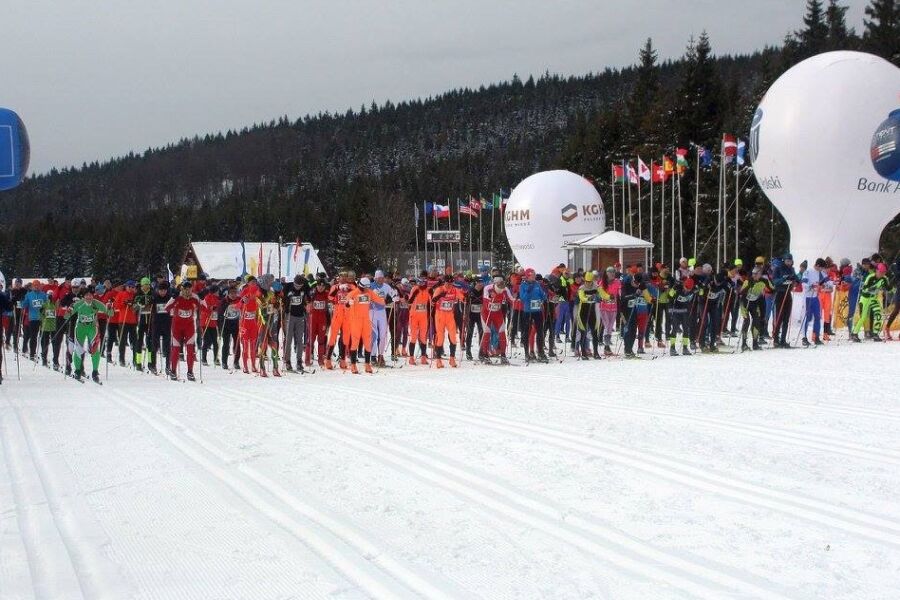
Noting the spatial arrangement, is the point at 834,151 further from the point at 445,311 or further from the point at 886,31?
A: the point at 886,31

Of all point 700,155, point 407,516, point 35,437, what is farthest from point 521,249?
point 407,516

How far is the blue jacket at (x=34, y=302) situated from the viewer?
71.3 ft

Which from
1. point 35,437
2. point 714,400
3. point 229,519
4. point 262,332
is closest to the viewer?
point 229,519

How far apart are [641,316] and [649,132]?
43550 mm

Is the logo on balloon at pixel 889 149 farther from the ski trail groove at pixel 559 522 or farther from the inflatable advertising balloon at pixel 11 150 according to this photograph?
the inflatable advertising balloon at pixel 11 150

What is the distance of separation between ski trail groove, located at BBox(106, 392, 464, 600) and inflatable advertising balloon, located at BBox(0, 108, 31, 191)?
197 inches

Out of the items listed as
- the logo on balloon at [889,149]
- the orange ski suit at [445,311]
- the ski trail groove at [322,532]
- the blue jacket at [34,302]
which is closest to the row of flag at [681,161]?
the logo on balloon at [889,149]

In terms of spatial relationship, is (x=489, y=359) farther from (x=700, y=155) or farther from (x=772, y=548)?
(x=700, y=155)

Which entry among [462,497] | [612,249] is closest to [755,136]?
[612,249]

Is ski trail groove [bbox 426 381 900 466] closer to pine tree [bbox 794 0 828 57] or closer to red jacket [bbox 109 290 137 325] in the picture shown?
red jacket [bbox 109 290 137 325]

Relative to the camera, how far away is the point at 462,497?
653 cm

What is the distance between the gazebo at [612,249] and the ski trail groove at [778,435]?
2428cm

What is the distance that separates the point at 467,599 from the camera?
4543 mm

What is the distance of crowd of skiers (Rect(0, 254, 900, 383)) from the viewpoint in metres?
17.9
